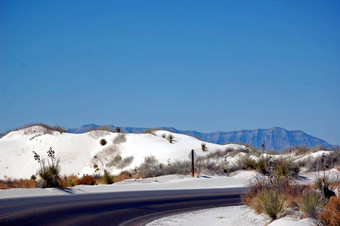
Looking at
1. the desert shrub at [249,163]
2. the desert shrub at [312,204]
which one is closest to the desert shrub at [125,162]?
the desert shrub at [249,163]

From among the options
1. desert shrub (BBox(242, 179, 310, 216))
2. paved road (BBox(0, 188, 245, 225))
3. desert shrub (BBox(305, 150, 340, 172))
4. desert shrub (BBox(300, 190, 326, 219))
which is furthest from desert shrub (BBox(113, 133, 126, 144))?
desert shrub (BBox(300, 190, 326, 219))

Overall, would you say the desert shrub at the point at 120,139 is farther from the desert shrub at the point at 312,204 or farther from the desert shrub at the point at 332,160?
the desert shrub at the point at 312,204

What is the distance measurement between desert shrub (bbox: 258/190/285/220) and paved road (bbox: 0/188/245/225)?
10.9 feet

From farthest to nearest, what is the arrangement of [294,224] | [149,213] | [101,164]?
[101,164], [149,213], [294,224]

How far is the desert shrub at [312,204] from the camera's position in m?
9.44

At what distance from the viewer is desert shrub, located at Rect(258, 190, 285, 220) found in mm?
10508

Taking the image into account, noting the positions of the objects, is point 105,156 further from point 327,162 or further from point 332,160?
point 332,160

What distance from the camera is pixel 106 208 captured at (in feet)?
47.3

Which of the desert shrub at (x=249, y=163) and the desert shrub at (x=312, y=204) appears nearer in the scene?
the desert shrub at (x=312, y=204)

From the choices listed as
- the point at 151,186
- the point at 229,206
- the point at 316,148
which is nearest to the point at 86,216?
the point at 229,206

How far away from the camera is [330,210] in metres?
7.96

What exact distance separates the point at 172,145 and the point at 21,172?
718 inches

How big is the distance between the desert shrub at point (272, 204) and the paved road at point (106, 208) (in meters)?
3.32

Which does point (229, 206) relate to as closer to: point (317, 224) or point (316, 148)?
point (317, 224)
